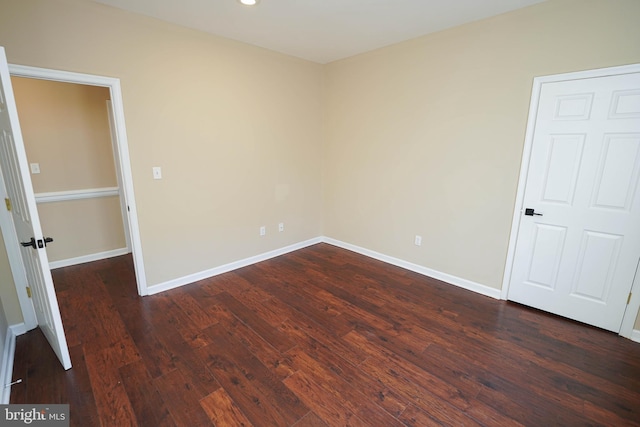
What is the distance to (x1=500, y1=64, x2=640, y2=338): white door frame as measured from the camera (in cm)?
219

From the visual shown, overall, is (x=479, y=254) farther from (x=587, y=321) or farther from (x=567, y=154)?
(x=567, y=154)

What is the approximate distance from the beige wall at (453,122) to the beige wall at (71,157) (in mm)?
3178

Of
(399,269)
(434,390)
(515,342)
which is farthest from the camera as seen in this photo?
(399,269)

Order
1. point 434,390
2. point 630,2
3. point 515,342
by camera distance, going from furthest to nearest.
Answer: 1. point 515,342
2. point 630,2
3. point 434,390

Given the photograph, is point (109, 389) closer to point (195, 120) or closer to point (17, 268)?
point (17, 268)

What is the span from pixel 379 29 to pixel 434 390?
10.6 ft

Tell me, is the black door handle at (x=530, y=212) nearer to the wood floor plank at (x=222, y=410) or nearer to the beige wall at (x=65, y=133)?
the wood floor plank at (x=222, y=410)

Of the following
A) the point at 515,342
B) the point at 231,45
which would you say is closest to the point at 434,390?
the point at 515,342

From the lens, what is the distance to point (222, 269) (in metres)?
3.55

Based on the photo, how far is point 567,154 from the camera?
95.7 inches

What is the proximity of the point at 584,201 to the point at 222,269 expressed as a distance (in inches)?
148

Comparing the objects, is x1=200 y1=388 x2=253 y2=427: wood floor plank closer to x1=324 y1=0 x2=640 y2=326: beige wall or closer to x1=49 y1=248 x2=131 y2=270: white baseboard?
x1=324 y1=0 x2=640 y2=326: beige wall

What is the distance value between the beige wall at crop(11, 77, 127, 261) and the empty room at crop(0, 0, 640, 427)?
2cm

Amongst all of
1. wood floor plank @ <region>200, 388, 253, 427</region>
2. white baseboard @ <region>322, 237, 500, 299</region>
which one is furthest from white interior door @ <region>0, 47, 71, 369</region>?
white baseboard @ <region>322, 237, 500, 299</region>
